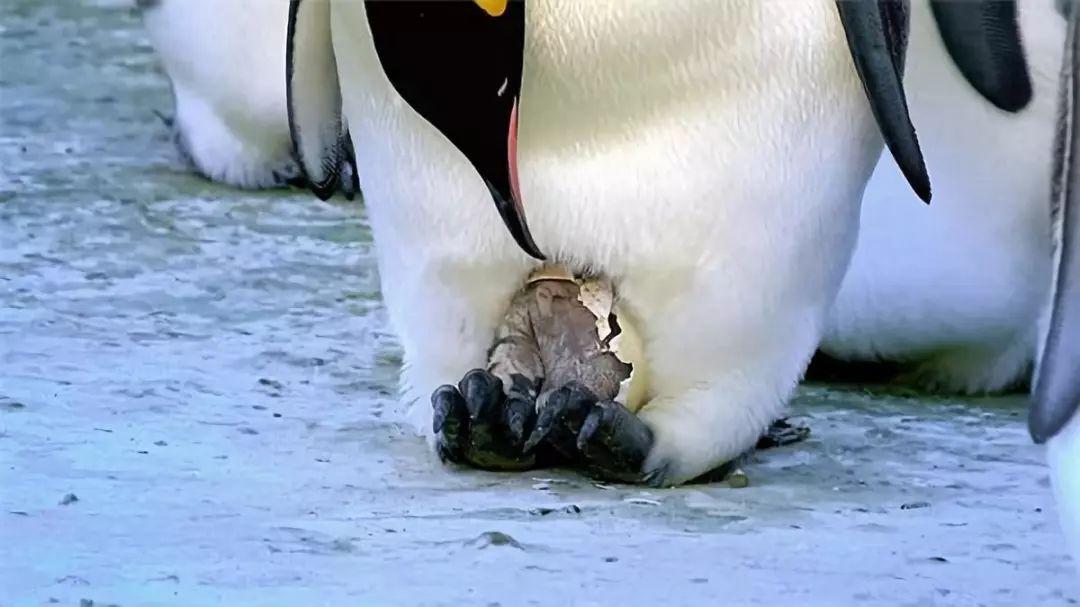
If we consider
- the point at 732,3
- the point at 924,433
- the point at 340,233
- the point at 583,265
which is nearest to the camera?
the point at 732,3

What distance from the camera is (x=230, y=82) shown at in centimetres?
288

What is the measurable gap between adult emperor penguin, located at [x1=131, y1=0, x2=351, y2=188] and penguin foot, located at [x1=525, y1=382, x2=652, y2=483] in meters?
1.46

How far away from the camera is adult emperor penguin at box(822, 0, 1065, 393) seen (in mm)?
1783

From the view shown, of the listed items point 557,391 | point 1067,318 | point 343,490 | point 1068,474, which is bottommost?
point 343,490

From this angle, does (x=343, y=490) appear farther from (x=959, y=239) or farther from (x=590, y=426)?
(x=959, y=239)

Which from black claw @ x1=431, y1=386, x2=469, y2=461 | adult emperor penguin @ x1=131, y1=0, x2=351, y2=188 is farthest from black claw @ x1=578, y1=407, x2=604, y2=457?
adult emperor penguin @ x1=131, y1=0, x2=351, y2=188

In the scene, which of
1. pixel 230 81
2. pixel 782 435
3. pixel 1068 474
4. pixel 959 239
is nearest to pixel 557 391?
pixel 782 435

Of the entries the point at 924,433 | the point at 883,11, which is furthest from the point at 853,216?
the point at 924,433

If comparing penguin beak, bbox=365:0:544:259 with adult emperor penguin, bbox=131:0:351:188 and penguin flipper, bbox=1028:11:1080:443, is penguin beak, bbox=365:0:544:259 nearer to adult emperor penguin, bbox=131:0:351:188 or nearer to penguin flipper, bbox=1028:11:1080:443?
penguin flipper, bbox=1028:11:1080:443

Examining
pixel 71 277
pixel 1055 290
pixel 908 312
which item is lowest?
pixel 71 277

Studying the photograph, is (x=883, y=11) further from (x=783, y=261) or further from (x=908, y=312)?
(x=908, y=312)

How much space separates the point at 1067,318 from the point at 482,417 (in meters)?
0.57

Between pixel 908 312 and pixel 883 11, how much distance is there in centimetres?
58

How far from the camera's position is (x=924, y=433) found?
1.75 m
